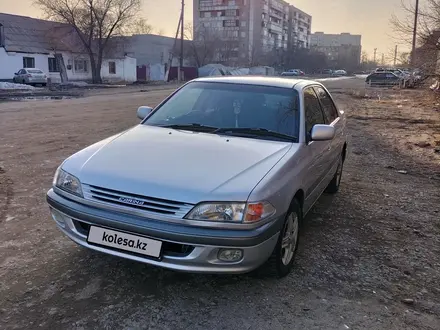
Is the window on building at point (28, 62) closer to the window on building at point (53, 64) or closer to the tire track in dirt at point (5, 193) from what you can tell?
the window on building at point (53, 64)

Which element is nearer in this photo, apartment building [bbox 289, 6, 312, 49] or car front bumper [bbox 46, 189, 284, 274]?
car front bumper [bbox 46, 189, 284, 274]

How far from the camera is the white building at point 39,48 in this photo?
124ft

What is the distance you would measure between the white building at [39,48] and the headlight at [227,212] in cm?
3981

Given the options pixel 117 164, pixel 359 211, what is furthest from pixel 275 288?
pixel 359 211

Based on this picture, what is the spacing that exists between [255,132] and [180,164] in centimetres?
102

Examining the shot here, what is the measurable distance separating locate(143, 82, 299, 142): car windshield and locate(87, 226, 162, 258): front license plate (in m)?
1.44

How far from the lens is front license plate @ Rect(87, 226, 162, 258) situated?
284 centimetres

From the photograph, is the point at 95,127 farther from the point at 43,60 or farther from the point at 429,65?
the point at 43,60

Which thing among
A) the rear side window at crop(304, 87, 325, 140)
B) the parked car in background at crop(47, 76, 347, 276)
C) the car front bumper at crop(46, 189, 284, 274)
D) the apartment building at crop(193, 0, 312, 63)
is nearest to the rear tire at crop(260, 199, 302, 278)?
the parked car in background at crop(47, 76, 347, 276)

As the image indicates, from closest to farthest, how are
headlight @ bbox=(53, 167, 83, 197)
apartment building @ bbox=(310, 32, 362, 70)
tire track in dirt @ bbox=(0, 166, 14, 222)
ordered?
headlight @ bbox=(53, 167, 83, 197), tire track in dirt @ bbox=(0, 166, 14, 222), apartment building @ bbox=(310, 32, 362, 70)

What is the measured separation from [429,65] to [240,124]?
1328 cm

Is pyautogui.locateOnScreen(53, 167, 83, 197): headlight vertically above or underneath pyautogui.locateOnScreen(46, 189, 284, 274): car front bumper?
above

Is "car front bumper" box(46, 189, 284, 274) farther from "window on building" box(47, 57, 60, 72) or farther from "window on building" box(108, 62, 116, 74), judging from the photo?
"window on building" box(108, 62, 116, 74)

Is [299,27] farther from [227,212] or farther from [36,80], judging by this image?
[227,212]
